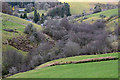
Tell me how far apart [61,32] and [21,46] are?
25.6 m

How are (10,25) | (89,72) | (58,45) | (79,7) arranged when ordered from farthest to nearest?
(79,7)
(10,25)
(58,45)
(89,72)

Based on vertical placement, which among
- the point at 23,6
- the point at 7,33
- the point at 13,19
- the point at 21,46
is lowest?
the point at 21,46

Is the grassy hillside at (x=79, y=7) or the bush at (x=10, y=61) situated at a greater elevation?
the grassy hillside at (x=79, y=7)

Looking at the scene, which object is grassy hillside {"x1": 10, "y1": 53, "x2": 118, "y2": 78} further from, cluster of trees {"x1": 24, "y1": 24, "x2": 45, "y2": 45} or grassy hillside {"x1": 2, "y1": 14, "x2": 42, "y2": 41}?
cluster of trees {"x1": 24, "y1": 24, "x2": 45, "y2": 45}

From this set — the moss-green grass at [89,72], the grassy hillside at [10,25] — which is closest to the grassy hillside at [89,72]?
the moss-green grass at [89,72]

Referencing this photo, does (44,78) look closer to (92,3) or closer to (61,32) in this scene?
(61,32)

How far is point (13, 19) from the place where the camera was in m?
97.6

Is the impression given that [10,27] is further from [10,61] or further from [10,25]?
[10,61]

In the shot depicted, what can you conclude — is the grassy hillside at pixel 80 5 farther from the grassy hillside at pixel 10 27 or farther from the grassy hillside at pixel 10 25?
the grassy hillside at pixel 10 27

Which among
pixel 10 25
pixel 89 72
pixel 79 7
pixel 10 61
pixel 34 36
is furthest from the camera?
pixel 79 7

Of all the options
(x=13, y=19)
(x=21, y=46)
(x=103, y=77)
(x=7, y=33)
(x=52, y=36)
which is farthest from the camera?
(x=13, y=19)

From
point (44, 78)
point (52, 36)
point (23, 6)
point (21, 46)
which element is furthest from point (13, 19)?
point (23, 6)

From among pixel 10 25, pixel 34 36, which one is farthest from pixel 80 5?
pixel 34 36

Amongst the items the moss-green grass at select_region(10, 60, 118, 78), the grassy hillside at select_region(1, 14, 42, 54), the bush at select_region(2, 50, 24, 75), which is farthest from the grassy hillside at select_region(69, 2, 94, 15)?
the moss-green grass at select_region(10, 60, 118, 78)
